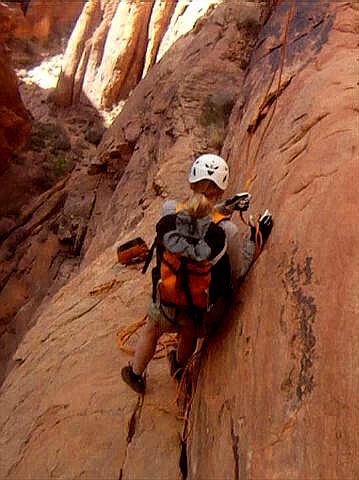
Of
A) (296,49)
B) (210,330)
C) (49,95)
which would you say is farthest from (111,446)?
(49,95)

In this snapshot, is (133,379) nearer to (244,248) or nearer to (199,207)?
(244,248)

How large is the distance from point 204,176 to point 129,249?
3.27 m

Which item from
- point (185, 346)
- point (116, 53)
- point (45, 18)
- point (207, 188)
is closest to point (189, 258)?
point (207, 188)

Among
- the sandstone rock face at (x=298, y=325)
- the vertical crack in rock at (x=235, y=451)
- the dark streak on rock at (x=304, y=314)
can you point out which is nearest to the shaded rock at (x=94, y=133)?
the sandstone rock face at (x=298, y=325)

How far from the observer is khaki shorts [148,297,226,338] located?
4539 mm

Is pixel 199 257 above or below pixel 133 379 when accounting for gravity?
above

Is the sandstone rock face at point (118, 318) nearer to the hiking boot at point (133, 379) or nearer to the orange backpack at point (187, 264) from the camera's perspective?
the hiking boot at point (133, 379)

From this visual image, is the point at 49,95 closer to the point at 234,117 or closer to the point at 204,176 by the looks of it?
the point at 234,117

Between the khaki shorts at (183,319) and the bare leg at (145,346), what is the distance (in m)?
0.08

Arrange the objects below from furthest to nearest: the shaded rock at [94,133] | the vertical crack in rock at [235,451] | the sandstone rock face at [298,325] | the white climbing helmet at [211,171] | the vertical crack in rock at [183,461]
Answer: the shaded rock at [94,133], the vertical crack in rock at [183,461], the white climbing helmet at [211,171], the vertical crack in rock at [235,451], the sandstone rock face at [298,325]

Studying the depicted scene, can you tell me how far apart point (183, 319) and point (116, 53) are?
19205 millimetres

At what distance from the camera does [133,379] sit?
5156 mm

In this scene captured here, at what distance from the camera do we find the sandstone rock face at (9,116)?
16625 mm

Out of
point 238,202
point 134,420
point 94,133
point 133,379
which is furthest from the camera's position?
point 94,133
